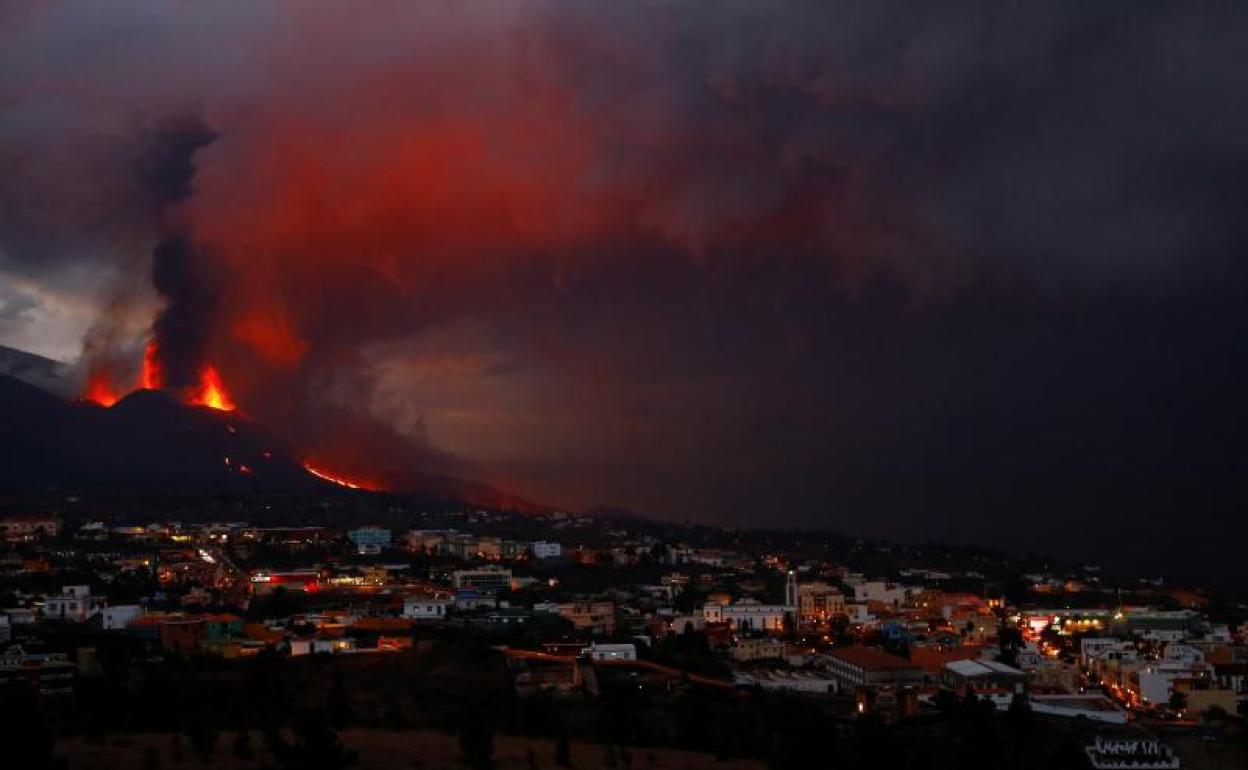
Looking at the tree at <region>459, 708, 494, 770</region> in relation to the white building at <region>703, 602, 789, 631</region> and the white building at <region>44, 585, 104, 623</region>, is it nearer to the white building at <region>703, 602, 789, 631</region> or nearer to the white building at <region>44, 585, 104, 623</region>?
the white building at <region>44, 585, 104, 623</region>

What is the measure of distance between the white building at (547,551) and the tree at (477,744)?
57798 millimetres

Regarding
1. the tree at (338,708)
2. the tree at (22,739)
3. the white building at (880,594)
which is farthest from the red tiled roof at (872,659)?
the tree at (22,739)

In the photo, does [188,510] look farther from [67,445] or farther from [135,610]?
[135,610]

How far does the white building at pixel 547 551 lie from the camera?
87688 millimetres

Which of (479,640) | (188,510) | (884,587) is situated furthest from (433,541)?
(479,640)

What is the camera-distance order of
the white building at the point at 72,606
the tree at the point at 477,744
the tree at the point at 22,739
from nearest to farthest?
1. the tree at the point at 22,739
2. the tree at the point at 477,744
3. the white building at the point at 72,606

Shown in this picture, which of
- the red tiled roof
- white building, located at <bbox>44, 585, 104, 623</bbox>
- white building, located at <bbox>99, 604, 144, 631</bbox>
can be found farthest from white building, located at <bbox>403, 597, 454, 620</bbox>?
the red tiled roof

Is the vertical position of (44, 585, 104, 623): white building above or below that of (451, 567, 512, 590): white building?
below

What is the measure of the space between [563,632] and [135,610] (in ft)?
50.1

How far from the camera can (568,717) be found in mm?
36688

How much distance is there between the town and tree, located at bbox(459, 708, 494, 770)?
6 centimetres

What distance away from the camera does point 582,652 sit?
1870 inches

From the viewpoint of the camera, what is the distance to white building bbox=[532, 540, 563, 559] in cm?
8769

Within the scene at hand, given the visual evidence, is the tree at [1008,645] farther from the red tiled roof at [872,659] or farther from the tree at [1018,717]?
the tree at [1018,717]
